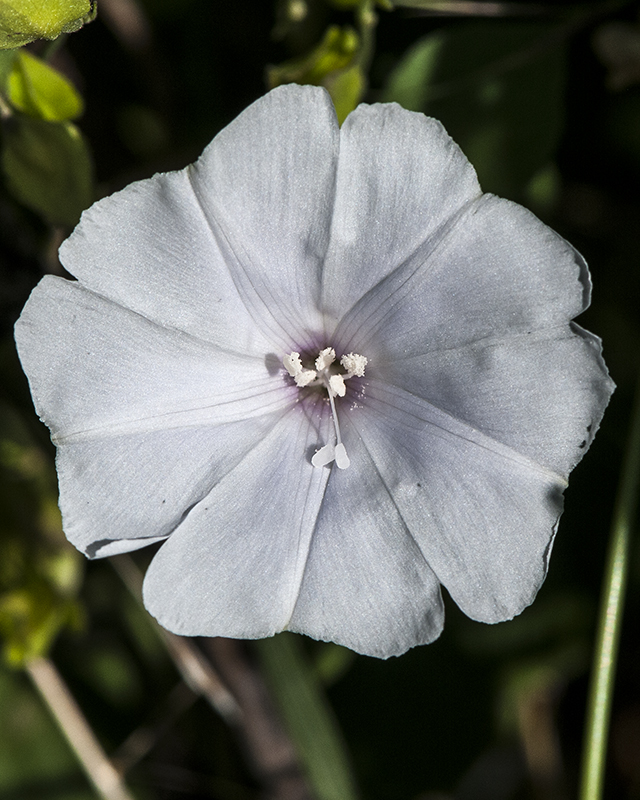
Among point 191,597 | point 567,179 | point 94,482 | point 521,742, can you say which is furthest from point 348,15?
point 521,742

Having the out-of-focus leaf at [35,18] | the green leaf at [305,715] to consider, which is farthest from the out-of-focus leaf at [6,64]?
the green leaf at [305,715]

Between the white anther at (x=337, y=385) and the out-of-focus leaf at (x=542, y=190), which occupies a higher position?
the white anther at (x=337, y=385)

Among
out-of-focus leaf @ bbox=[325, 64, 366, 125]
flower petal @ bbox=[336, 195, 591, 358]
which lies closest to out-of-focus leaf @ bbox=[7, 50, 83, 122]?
out-of-focus leaf @ bbox=[325, 64, 366, 125]

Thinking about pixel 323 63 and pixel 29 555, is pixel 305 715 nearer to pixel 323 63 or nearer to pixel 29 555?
pixel 29 555

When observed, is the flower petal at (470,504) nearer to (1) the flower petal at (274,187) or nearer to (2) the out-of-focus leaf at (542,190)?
(1) the flower petal at (274,187)

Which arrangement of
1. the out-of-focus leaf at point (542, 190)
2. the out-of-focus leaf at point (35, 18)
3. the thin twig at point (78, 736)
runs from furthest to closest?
the thin twig at point (78, 736) → the out-of-focus leaf at point (542, 190) → the out-of-focus leaf at point (35, 18)

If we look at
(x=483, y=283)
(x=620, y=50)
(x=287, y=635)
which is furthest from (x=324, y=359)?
(x=620, y=50)
